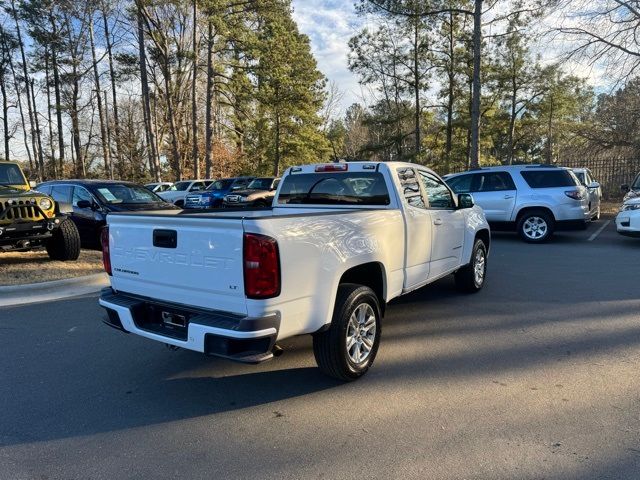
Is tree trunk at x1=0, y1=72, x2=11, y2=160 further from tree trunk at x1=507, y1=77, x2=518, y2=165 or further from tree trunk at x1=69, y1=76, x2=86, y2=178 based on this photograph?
tree trunk at x1=507, y1=77, x2=518, y2=165

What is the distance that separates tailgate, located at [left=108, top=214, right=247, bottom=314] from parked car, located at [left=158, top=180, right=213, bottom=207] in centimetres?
1795

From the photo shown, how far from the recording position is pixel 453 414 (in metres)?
3.30

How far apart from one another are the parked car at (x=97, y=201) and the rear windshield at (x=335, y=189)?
17.8 feet

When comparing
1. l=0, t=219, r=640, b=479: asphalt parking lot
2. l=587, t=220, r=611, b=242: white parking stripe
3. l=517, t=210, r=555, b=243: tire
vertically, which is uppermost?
l=517, t=210, r=555, b=243: tire

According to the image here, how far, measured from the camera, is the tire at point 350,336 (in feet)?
11.7

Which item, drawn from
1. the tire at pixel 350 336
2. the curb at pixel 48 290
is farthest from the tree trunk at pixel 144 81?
the tire at pixel 350 336

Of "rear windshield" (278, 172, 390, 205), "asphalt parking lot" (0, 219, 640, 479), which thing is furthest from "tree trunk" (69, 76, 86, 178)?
"rear windshield" (278, 172, 390, 205)

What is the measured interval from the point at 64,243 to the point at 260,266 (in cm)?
707

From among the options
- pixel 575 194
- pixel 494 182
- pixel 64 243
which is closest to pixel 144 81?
pixel 64 243

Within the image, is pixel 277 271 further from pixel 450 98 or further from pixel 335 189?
pixel 450 98

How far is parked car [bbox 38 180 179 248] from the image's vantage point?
399 inches

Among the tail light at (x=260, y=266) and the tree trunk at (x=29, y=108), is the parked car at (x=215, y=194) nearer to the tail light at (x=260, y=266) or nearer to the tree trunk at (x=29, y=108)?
the tail light at (x=260, y=266)

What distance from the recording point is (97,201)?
1017cm

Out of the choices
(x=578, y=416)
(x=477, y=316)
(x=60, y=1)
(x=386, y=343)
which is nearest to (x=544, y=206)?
(x=477, y=316)
